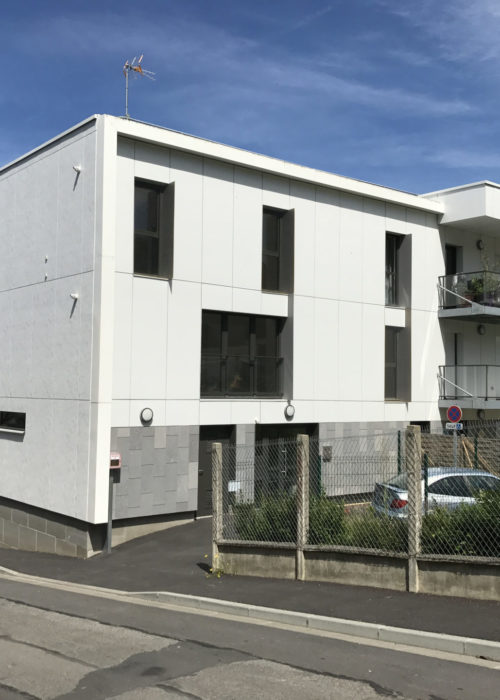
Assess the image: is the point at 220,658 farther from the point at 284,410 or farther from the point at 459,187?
the point at 459,187

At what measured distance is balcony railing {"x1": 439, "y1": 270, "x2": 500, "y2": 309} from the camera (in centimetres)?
2209

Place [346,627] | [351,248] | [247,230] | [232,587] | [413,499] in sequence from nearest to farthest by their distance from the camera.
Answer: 1. [346,627]
2. [413,499]
3. [232,587]
4. [247,230]
5. [351,248]

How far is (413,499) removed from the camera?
396 inches

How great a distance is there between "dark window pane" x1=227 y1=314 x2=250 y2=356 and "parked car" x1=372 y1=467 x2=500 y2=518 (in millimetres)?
8083

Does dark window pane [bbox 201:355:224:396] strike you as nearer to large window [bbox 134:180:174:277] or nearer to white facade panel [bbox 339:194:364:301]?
large window [bbox 134:180:174:277]

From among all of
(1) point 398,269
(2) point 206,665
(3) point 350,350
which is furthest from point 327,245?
(2) point 206,665

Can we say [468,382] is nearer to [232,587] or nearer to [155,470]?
[155,470]

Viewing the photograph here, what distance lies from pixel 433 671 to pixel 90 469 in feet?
32.9

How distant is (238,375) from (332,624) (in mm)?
10047

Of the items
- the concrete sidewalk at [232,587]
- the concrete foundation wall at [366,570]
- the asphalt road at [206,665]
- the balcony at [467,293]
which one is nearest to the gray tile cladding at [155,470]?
the concrete sidewalk at [232,587]

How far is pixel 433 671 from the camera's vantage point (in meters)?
7.03

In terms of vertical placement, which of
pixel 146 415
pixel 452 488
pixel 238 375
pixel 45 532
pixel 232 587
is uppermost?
pixel 238 375

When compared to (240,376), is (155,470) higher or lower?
lower

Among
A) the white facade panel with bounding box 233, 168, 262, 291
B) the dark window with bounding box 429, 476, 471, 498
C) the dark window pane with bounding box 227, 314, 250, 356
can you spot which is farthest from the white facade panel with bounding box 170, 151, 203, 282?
the dark window with bounding box 429, 476, 471, 498
